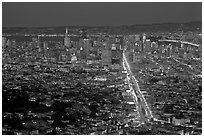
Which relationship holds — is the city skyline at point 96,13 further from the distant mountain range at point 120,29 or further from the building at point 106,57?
the building at point 106,57

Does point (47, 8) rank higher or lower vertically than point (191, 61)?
higher

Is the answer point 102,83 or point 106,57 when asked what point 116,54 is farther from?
point 102,83

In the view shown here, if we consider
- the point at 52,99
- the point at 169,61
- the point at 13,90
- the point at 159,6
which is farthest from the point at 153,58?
the point at 13,90

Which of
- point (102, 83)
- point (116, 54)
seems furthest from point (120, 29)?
point (102, 83)

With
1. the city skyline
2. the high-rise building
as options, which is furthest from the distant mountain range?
the high-rise building

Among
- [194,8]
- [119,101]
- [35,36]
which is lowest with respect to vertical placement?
[119,101]

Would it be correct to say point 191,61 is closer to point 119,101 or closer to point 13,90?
point 119,101
